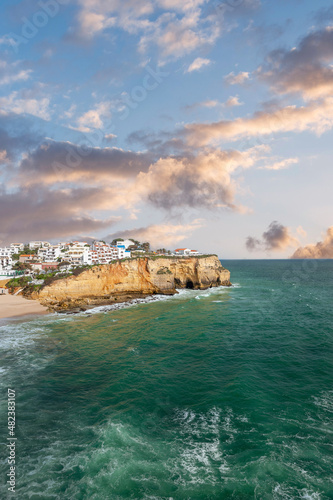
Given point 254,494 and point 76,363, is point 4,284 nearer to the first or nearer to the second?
point 76,363

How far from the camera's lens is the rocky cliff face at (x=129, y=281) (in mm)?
62094

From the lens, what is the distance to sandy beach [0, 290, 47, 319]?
167 feet

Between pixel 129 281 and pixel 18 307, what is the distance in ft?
91.5

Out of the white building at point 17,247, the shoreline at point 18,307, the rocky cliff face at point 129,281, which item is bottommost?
the shoreline at point 18,307

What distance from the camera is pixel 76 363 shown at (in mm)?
27812

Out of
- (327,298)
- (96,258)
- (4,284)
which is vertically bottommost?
(327,298)

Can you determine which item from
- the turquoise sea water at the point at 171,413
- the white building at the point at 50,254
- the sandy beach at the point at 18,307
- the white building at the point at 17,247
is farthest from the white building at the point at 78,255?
the turquoise sea water at the point at 171,413

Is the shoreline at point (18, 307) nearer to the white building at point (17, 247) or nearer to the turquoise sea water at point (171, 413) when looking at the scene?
the turquoise sea water at point (171, 413)

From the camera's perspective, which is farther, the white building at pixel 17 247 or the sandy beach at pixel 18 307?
the white building at pixel 17 247

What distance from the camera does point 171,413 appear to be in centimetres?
1867

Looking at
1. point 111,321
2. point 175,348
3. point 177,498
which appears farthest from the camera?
point 111,321

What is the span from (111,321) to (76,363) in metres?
17.5

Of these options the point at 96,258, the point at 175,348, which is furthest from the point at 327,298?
the point at 96,258

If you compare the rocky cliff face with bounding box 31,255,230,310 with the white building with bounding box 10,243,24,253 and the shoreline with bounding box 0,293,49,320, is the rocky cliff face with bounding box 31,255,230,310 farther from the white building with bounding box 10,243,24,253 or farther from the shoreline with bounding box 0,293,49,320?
the white building with bounding box 10,243,24,253
